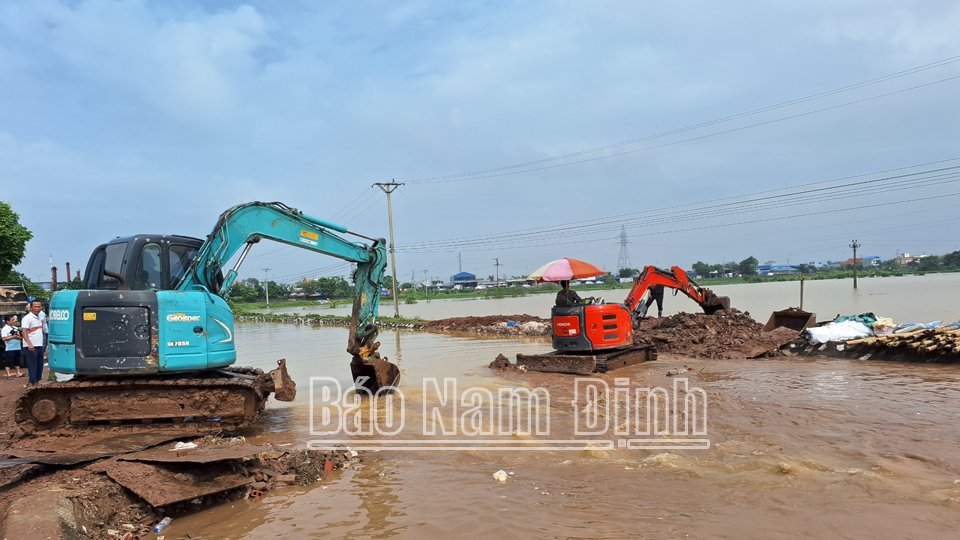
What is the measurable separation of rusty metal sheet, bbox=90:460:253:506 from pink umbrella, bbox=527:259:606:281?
830 cm

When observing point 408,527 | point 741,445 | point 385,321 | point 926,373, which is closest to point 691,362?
point 926,373

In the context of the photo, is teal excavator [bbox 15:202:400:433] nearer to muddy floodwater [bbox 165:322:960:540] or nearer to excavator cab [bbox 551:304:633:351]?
muddy floodwater [bbox 165:322:960:540]

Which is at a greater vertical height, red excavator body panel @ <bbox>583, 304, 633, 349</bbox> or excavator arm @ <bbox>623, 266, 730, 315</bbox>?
excavator arm @ <bbox>623, 266, 730, 315</bbox>

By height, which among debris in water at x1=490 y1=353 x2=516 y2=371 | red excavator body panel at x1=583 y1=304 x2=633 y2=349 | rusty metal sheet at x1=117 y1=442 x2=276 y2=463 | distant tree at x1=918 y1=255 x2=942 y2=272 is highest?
distant tree at x1=918 y1=255 x2=942 y2=272

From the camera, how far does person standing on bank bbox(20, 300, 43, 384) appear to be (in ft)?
37.2

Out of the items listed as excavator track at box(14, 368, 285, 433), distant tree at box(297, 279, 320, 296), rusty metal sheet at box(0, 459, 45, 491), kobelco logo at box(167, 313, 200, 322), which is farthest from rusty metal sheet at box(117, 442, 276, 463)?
distant tree at box(297, 279, 320, 296)

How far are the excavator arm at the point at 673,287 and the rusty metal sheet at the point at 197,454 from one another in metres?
10.5

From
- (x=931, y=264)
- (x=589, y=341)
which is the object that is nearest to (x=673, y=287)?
(x=589, y=341)

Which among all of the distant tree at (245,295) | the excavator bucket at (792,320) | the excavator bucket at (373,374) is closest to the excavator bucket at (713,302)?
the excavator bucket at (792,320)

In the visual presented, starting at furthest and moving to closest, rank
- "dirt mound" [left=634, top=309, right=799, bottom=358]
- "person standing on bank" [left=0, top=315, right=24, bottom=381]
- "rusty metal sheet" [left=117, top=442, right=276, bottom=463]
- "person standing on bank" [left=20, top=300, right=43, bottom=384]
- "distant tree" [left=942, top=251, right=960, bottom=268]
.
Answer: "distant tree" [left=942, top=251, right=960, bottom=268]
"dirt mound" [left=634, top=309, right=799, bottom=358]
"person standing on bank" [left=0, top=315, right=24, bottom=381]
"person standing on bank" [left=20, top=300, right=43, bottom=384]
"rusty metal sheet" [left=117, top=442, right=276, bottom=463]

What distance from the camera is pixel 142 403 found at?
732 cm

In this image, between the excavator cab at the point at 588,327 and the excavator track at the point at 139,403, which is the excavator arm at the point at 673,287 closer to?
the excavator cab at the point at 588,327

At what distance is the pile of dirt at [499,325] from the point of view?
2345cm

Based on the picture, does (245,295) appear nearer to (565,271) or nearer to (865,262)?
(565,271)
